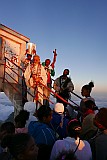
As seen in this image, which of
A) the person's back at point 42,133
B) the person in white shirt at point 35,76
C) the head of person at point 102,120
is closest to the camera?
the head of person at point 102,120

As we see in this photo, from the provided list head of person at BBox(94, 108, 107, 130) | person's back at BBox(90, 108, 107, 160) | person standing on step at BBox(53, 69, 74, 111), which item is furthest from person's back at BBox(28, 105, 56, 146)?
person standing on step at BBox(53, 69, 74, 111)

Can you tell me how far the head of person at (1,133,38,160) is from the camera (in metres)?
2.01

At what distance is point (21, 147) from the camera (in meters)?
2.02

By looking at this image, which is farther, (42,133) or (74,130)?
(42,133)

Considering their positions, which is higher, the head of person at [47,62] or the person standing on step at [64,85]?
the head of person at [47,62]

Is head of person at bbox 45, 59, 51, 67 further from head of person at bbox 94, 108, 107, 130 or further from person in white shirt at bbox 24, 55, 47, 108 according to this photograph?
head of person at bbox 94, 108, 107, 130

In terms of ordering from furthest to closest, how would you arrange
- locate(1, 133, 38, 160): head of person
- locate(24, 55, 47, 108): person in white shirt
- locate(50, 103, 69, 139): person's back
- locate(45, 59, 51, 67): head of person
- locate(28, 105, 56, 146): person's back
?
locate(45, 59, 51, 67): head of person → locate(24, 55, 47, 108): person in white shirt → locate(50, 103, 69, 139): person's back → locate(28, 105, 56, 146): person's back → locate(1, 133, 38, 160): head of person

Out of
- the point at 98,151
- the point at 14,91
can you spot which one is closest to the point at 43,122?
the point at 98,151

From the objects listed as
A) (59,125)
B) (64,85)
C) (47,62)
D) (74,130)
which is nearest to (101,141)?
(74,130)

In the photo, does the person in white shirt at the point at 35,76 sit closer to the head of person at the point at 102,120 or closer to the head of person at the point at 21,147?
the head of person at the point at 102,120

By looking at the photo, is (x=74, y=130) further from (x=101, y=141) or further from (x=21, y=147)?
(x=21, y=147)

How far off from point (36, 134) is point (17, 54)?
6.95 metres

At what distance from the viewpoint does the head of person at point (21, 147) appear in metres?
2.01

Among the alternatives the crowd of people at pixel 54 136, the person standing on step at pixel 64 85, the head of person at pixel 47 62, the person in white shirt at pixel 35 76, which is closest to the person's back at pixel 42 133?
the crowd of people at pixel 54 136
